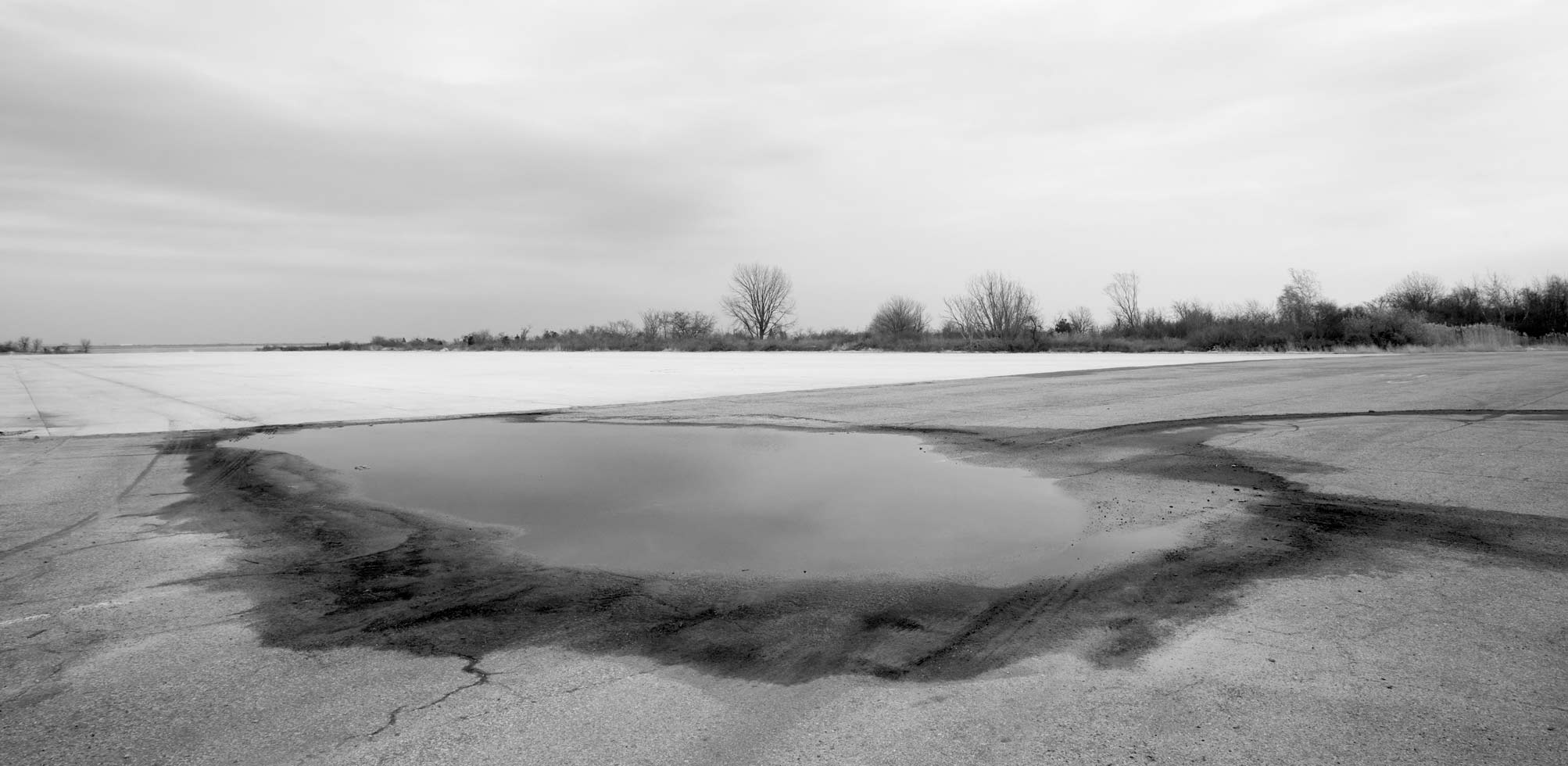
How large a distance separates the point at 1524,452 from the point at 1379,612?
554 cm

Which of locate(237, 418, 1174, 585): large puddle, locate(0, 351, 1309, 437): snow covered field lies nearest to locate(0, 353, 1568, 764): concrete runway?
locate(237, 418, 1174, 585): large puddle

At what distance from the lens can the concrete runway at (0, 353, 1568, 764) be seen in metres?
2.45

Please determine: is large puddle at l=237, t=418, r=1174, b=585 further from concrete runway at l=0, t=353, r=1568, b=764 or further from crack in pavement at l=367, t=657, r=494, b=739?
crack in pavement at l=367, t=657, r=494, b=739

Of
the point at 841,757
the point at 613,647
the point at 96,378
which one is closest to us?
the point at 841,757

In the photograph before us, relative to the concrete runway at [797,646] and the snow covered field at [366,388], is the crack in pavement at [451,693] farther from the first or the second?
the snow covered field at [366,388]

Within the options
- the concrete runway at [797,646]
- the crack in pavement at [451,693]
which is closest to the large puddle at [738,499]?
the concrete runway at [797,646]

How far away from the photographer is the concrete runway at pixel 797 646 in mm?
2447

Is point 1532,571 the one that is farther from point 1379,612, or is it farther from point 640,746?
point 640,746

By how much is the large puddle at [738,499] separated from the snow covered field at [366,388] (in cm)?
325

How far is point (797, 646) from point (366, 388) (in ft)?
56.6

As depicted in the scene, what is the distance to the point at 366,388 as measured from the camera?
17875 mm

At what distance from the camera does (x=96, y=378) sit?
76.4 ft

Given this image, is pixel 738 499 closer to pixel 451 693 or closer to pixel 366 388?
pixel 451 693

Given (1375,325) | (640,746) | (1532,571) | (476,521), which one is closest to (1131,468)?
(1532,571)
